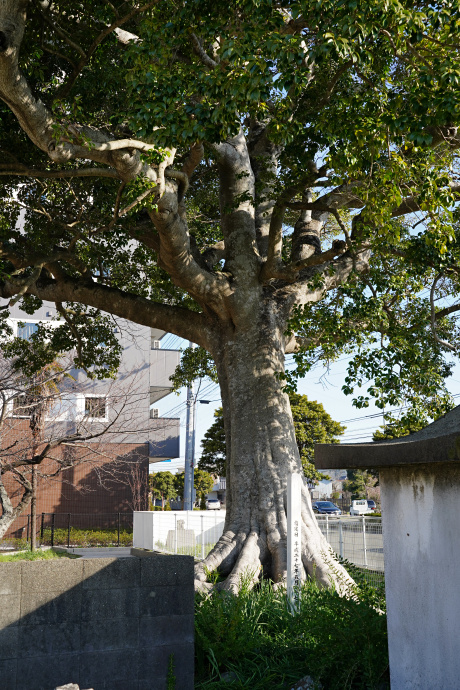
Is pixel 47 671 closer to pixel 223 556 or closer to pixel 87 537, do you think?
pixel 223 556

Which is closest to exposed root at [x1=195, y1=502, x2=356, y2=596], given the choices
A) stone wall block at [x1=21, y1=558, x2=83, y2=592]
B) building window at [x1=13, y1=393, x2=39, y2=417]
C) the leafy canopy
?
the leafy canopy

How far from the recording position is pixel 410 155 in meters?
9.21

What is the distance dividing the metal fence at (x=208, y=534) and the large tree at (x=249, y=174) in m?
3.55

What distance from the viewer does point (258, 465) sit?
33.0 feet

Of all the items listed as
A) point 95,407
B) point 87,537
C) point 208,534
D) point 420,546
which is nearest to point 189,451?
point 87,537

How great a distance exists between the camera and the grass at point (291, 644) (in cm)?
527

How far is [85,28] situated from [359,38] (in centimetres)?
488

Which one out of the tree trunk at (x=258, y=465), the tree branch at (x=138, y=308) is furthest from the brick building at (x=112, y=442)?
the tree trunk at (x=258, y=465)

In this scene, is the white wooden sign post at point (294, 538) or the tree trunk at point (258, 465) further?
the tree trunk at point (258, 465)

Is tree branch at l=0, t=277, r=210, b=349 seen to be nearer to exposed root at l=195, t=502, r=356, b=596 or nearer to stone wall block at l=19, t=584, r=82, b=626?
exposed root at l=195, t=502, r=356, b=596

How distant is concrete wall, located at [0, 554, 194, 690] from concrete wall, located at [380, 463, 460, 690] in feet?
6.18

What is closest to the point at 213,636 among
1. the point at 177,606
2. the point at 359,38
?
the point at 177,606

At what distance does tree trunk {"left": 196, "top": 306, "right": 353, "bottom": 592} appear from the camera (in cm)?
912

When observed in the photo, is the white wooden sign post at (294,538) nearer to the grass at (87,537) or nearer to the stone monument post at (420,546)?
the stone monument post at (420,546)
